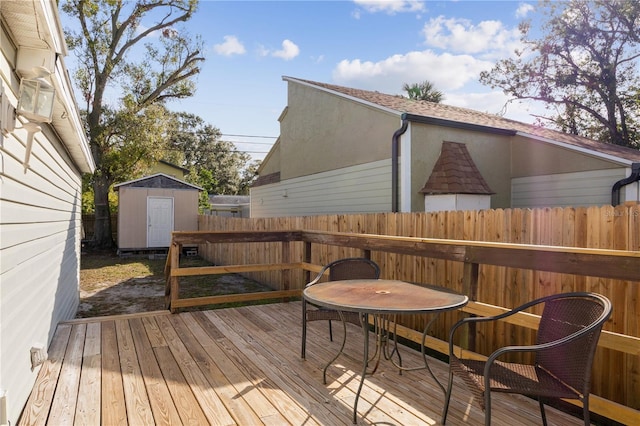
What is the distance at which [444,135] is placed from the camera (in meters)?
7.24

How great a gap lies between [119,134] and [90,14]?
410 centimetres

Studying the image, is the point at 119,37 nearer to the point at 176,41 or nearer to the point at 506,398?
the point at 176,41

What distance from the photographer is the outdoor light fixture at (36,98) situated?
7.04 feet

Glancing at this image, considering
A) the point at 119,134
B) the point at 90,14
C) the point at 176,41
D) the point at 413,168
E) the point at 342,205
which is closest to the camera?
the point at 413,168

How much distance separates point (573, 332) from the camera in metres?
1.92

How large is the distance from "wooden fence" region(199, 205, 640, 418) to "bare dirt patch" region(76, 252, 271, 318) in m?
3.77

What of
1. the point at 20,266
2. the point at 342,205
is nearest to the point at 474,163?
the point at 342,205

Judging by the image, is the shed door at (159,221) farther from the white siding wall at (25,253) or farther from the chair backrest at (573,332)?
the chair backrest at (573,332)

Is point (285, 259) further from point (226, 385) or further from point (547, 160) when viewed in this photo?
point (547, 160)

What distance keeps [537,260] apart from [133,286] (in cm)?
808

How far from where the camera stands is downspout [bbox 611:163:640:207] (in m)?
6.50

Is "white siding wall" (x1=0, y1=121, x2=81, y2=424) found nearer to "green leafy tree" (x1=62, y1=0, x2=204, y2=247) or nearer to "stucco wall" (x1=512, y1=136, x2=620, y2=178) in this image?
"stucco wall" (x1=512, y1=136, x2=620, y2=178)

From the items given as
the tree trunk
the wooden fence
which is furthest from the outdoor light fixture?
the tree trunk

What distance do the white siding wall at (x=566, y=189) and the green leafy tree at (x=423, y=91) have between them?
26.8 ft
